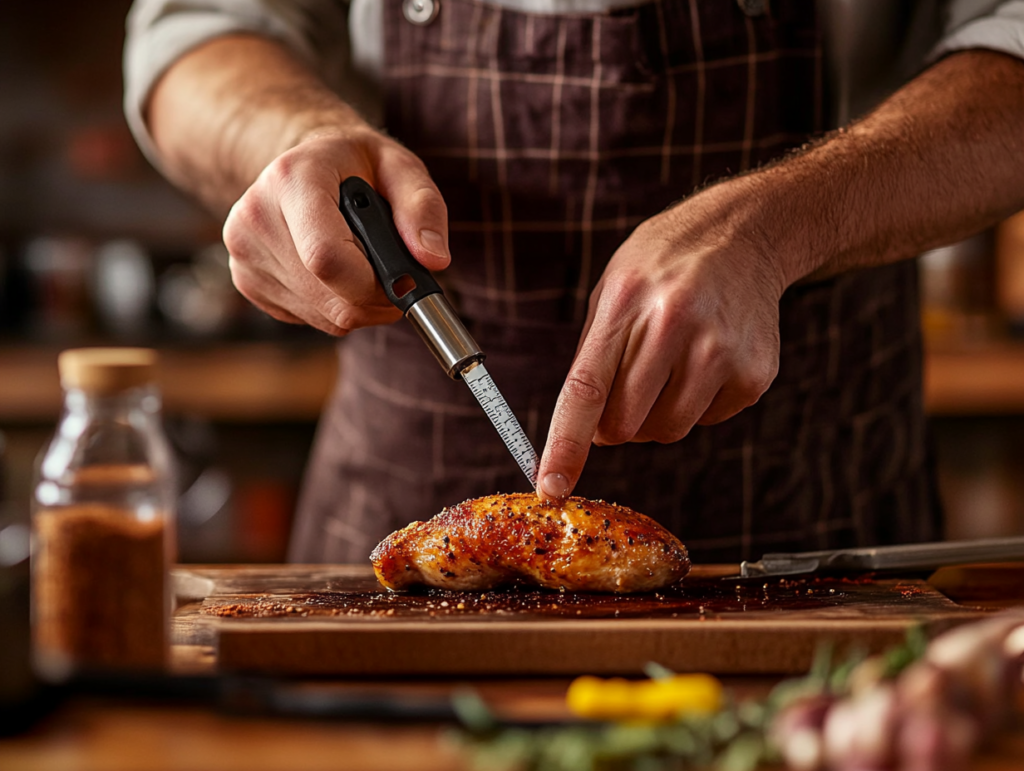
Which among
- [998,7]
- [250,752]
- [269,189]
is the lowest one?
[250,752]

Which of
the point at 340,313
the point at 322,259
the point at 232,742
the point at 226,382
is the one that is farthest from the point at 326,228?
the point at 226,382

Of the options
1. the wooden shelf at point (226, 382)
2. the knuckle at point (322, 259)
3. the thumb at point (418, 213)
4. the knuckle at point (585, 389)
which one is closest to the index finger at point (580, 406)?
the knuckle at point (585, 389)

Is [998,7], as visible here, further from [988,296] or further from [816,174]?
[988,296]

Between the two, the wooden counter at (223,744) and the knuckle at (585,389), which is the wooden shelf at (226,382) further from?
the wooden counter at (223,744)

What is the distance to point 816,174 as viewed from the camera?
5.22ft

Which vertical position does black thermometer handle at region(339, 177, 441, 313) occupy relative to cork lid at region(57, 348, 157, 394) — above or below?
above

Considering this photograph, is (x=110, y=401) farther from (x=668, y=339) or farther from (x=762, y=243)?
(x=762, y=243)

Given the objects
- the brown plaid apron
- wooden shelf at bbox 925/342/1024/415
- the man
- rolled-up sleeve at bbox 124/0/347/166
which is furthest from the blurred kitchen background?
the brown plaid apron

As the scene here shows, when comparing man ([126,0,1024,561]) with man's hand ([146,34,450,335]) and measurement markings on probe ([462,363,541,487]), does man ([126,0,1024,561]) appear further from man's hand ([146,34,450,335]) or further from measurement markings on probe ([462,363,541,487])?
measurement markings on probe ([462,363,541,487])

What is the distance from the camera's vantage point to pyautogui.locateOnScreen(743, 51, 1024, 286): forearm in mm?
1562

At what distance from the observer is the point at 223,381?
13.6ft

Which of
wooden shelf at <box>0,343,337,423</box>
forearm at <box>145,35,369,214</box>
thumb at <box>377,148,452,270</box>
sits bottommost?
wooden shelf at <box>0,343,337,423</box>

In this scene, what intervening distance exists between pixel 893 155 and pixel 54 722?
132 centimetres

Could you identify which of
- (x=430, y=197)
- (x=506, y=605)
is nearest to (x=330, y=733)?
(x=506, y=605)
